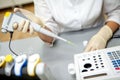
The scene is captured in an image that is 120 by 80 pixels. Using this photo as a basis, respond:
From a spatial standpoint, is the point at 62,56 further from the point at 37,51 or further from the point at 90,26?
the point at 90,26

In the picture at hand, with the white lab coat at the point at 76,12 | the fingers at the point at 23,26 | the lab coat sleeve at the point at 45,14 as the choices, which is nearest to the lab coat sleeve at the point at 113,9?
the white lab coat at the point at 76,12

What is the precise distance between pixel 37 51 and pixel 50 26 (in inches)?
7.1

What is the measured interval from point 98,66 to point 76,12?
47 cm

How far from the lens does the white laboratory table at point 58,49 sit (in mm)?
844

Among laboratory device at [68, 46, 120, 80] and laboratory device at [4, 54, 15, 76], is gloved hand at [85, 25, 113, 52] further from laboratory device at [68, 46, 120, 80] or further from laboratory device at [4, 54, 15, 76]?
laboratory device at [4, 54, 15, 76]

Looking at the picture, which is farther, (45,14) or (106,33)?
(45,14)

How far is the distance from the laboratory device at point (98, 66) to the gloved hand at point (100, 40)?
0.13 meters

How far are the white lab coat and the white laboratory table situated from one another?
56 mm

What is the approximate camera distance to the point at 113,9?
1073 millimetres

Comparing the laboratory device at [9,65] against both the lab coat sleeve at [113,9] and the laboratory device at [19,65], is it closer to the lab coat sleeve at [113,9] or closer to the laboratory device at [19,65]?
the laboratory device at [19,65]

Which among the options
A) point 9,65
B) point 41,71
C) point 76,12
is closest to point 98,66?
point 41,71

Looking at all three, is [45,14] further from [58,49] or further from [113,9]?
[113,9]

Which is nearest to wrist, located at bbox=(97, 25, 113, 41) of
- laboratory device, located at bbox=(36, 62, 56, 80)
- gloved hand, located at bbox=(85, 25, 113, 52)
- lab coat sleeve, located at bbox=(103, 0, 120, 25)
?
gloved hand, located at bbox=(85, 25, 113, 52)

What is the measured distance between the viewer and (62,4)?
1.09m
